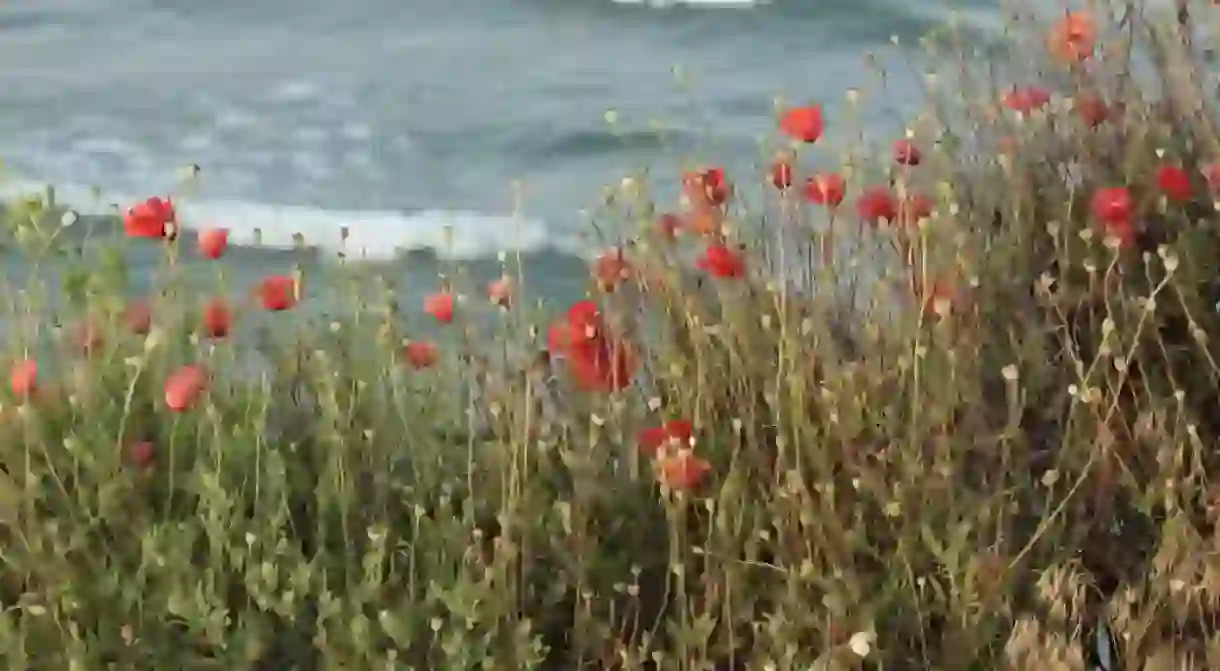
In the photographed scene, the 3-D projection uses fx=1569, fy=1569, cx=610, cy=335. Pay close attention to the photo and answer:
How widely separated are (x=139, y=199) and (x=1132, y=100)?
3.36 m

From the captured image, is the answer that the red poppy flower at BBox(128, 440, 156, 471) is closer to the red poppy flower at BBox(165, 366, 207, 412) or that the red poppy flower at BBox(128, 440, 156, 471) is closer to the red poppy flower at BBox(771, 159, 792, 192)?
the red poppy flower at BBox(165, 366, 207, 412)

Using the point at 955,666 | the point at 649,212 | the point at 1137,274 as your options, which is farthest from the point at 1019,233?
the point at 955,666

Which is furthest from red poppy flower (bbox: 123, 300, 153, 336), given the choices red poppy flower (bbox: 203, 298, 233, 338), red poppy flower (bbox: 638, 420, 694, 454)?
red poppy flower (bbox: 638, 420, 694, 454)

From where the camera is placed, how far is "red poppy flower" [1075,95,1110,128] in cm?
235

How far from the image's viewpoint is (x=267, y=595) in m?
1.77

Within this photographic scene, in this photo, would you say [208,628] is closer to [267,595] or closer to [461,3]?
[267,595]

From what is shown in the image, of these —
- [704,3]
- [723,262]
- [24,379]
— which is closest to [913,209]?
[723,262]

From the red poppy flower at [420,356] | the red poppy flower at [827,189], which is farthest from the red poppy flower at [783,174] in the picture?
the red poppy flower at [420,356]

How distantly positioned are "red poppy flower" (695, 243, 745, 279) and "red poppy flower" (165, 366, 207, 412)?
0.67 m

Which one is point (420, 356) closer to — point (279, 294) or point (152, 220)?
point (279, 294)

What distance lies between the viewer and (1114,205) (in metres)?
2.04

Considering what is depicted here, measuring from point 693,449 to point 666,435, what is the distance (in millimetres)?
66

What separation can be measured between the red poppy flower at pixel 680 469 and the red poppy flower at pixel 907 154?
0.63m

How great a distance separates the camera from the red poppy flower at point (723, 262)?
2023mm
